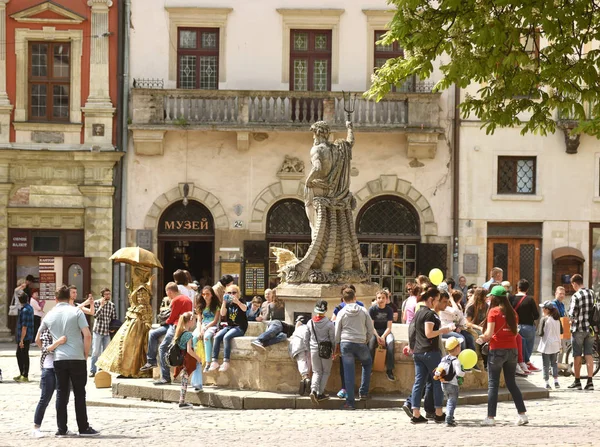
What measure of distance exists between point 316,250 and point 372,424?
205 inches

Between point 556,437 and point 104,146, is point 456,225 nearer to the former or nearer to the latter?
point 104,146

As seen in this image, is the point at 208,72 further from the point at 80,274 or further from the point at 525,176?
the point at 525,176

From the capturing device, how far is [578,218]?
33656 mm

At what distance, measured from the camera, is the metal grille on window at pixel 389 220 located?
111ft

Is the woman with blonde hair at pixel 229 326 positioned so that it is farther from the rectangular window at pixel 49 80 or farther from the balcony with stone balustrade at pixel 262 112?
the rectangular window at pixel 49 80

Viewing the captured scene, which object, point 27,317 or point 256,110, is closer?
point 27,317

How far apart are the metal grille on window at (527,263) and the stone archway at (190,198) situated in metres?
7.50

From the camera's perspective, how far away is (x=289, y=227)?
33.8m

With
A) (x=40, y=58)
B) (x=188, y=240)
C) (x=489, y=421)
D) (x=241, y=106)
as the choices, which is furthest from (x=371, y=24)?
(x=489, y=421)

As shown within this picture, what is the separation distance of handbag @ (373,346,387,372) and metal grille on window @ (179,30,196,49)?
16.9 meters

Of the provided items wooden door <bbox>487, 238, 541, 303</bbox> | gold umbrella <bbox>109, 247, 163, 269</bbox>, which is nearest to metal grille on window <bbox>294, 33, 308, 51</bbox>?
wooden door <bbox>487, 238, 541, 303</bbox>

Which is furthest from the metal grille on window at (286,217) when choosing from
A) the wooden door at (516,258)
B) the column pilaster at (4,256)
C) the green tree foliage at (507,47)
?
the green tree foliage at (507,47)

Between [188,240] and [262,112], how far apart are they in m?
3.78

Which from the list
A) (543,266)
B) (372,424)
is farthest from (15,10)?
(372,424)
